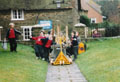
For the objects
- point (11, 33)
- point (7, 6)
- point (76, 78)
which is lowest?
point (76, 78)

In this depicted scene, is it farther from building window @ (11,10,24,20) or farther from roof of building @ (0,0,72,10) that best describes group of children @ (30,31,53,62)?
building window @ (11,10,24,20)

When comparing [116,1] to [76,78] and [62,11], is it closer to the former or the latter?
[62,11]

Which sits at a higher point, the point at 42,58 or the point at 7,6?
the point at 7,6

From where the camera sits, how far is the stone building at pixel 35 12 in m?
36.9

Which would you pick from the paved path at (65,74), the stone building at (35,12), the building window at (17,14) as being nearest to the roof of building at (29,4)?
the stone building at (35,12)

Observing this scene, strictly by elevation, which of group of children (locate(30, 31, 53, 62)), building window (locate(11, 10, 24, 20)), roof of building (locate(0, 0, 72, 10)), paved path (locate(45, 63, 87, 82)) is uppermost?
roof of building (locate(0, 0, 72, 10))

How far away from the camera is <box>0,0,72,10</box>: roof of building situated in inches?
1454

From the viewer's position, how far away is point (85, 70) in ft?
A: 50.7

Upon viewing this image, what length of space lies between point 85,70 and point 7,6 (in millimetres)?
23400

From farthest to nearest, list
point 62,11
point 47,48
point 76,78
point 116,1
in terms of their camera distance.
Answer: point 116,1 < point 62,11 < point 47,48 < point 76,78

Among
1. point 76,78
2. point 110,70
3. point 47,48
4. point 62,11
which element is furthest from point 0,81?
point 62,11

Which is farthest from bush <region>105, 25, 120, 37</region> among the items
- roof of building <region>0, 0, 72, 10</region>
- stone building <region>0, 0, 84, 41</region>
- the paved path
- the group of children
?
the paved path

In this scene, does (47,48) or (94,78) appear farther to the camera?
(47,48)

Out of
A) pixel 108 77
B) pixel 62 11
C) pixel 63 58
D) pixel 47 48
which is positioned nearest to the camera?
pixel 108 77
